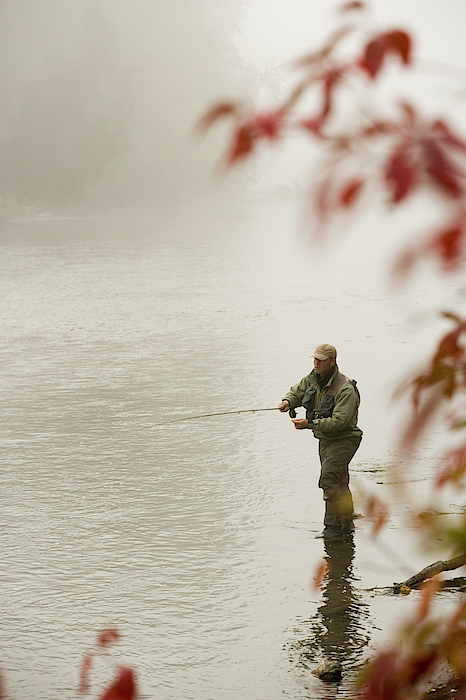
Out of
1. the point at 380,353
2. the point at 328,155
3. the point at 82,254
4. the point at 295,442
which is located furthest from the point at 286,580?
the point at 82,254

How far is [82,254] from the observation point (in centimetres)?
3506

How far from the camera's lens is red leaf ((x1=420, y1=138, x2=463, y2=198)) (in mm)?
1306

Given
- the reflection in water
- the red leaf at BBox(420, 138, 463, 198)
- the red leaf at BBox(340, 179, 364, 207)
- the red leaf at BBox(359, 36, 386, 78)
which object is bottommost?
the reflection in water

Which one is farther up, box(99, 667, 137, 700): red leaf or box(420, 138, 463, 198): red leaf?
box(420, 138, 463, 198): red leaf

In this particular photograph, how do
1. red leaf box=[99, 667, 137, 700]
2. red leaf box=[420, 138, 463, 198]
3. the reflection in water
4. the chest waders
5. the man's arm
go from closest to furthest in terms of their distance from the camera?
1. red leaf box=[420, 138, 463, 198]
2. red leaf box=[99, 667, 137, 700]
3. the reflection in water
4. the man's arm
5. the chest waders

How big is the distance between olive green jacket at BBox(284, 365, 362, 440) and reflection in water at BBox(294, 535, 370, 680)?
3.27 feet

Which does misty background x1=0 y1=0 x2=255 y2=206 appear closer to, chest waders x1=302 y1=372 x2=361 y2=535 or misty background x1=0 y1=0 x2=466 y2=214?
misty background x1=0 y1=0 x2=466 y2=214

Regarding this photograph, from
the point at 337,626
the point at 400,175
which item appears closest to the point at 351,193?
the point at 400,175

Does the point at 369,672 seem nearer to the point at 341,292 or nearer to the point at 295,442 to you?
the point at 295,442

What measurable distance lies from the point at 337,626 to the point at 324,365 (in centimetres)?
223

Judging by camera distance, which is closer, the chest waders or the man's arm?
→ the man's arm

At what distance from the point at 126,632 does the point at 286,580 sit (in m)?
1.42

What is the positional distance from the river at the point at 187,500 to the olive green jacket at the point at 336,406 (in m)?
0.92

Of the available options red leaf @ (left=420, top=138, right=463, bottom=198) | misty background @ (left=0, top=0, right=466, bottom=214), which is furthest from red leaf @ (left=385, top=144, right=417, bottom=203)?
misty background @ (left=0, top=0, right=466, bottom=214)
